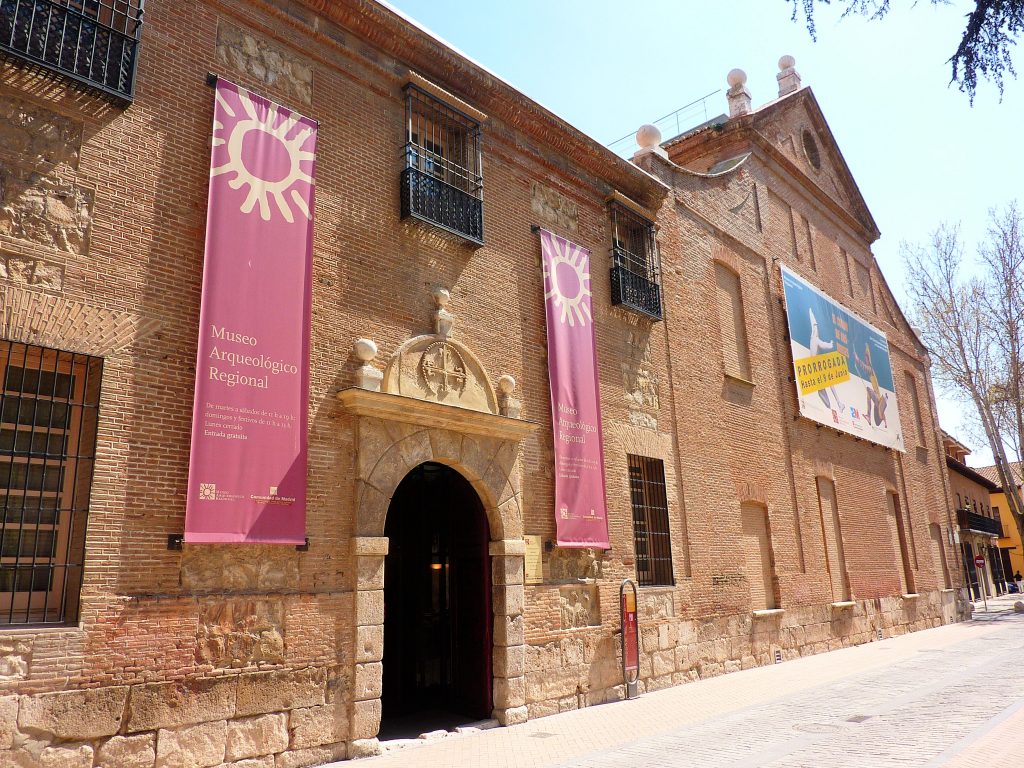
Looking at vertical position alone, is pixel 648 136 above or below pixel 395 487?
above

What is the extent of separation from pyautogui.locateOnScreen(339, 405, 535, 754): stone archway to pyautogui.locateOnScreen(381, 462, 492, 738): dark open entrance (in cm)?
29

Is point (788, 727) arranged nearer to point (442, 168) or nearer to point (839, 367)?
point (442, 168)

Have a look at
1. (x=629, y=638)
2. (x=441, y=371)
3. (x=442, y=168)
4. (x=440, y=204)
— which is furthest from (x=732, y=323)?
(x=441, y=371)

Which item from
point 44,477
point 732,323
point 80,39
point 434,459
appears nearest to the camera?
point 44,477

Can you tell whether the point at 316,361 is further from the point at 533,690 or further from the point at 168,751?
the point at 533,690

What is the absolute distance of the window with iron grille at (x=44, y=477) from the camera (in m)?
5.46

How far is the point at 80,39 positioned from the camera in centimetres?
612

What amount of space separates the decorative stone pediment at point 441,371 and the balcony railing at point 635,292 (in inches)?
132

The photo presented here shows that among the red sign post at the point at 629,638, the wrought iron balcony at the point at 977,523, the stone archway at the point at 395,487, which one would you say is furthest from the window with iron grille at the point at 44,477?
the wrought iron balcony at the point at 977,523

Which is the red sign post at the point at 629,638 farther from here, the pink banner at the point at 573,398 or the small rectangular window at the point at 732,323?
the small rectangular window at the point at 732,323

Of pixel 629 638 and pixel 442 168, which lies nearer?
pixel 442 168

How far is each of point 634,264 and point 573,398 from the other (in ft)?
10.5

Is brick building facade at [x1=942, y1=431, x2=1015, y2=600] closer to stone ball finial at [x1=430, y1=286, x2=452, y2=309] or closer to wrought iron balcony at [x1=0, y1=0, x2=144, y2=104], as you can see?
stone ball finial at [x1=430, y1=286, x2=452, y2=309]

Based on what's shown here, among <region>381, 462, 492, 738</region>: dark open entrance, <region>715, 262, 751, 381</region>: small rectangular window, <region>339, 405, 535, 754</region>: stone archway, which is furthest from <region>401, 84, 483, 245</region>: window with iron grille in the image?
<region>715, 262, 751, 381</region>: small rectangular window
